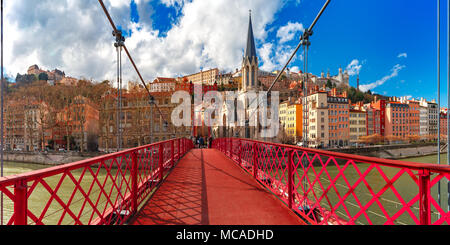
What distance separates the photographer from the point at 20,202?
1151mm

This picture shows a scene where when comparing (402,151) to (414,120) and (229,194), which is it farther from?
(229,194)

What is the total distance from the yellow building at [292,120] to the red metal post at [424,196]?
4075 centimetres

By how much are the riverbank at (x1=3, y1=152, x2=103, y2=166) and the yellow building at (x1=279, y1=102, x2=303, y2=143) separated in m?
35.1

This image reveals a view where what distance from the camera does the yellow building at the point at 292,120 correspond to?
41625 millimetres

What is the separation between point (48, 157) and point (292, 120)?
136ft

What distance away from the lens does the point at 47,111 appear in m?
25.5

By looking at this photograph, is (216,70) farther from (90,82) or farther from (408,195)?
(408,195)

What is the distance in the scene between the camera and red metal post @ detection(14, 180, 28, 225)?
1135mm

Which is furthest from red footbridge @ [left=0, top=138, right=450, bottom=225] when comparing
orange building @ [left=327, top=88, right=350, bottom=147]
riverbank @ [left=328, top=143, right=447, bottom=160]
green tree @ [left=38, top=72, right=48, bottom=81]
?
orange building @ [left=327, top=88, right=350, bottom=147]

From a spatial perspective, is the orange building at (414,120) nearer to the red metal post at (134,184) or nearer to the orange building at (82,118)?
the red metal post at (134,184)

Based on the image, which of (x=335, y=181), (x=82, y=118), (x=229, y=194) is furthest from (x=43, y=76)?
(x=335, y=181)

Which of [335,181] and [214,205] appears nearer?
[335,181]
